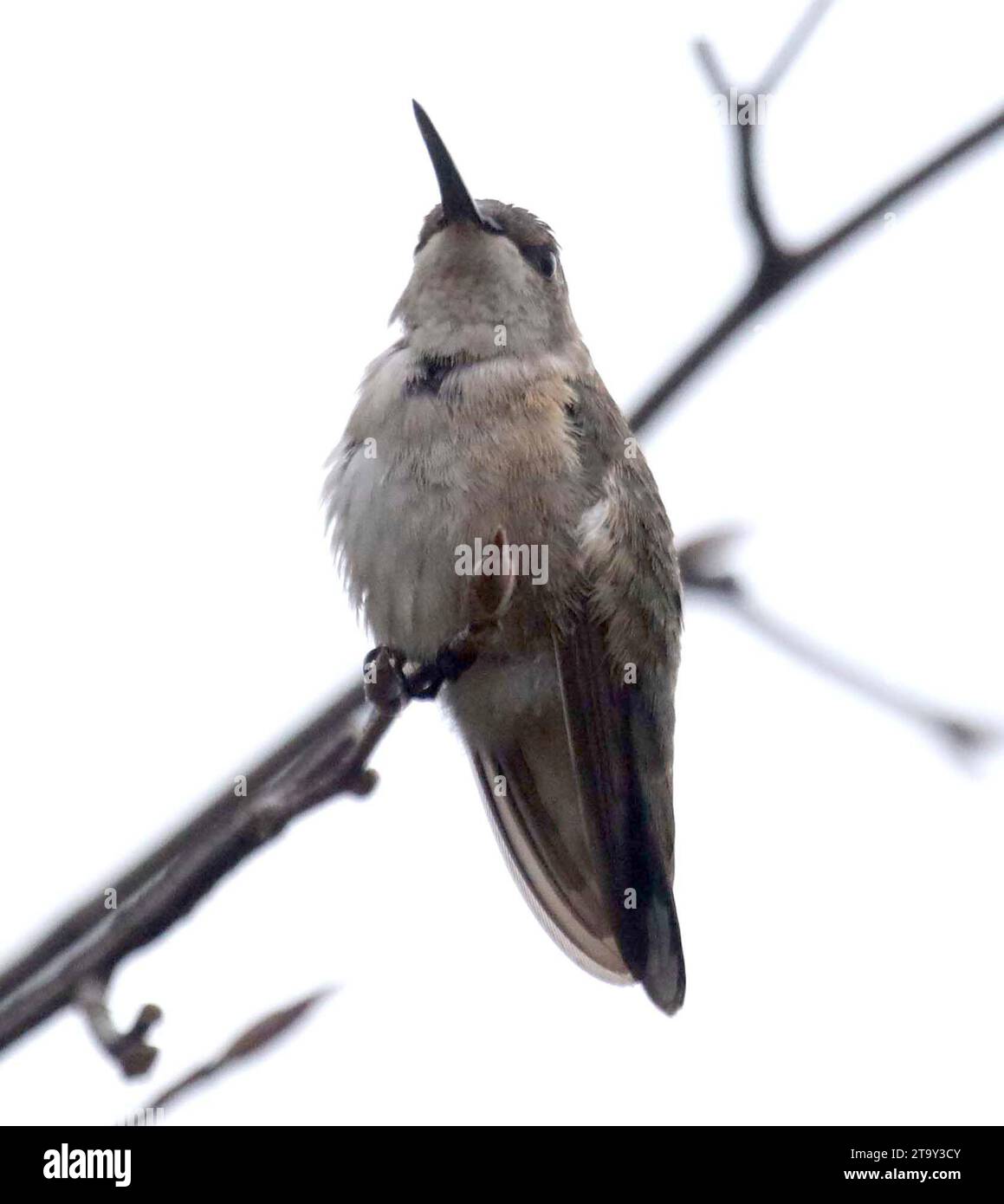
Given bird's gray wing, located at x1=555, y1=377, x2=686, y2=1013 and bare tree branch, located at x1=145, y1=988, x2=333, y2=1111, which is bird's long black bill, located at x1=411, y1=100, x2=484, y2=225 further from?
bare tree branch, located at x1=145, y1=988, x2=333, y2=1111

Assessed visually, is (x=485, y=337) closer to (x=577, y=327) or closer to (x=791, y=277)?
(x=577, y=327)

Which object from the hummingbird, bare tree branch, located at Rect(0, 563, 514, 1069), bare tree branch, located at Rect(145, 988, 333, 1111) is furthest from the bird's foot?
the hummingbird

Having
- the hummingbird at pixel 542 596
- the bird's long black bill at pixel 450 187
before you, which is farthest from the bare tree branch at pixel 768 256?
the bird's long black bill at pixel 450 187

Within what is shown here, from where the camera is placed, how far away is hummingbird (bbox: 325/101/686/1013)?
16.0 feet

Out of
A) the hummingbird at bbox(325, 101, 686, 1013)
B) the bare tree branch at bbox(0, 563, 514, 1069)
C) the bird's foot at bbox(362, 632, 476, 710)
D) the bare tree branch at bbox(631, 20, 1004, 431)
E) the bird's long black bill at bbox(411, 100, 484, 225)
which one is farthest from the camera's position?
the bird's long black bill at bbox(411, 100, 484, 225)

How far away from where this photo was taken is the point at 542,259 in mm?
6316

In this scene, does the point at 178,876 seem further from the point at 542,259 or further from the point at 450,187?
the point at 542,259

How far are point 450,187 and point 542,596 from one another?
1.86 m

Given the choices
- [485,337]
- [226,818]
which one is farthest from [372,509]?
[226,818]

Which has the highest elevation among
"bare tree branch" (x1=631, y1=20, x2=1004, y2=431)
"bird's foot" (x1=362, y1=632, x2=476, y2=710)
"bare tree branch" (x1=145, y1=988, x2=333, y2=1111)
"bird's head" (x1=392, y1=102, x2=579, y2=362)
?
"bird's head" (x1=392, y1=102, x2=579, y2=362)

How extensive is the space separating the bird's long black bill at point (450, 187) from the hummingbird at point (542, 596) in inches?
0.9

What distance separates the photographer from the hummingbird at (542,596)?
16.0ft

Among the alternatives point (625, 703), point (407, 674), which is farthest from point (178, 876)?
point (625, 703)

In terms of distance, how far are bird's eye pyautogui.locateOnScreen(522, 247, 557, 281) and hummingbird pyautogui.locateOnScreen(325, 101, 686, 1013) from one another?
2.23 ft
